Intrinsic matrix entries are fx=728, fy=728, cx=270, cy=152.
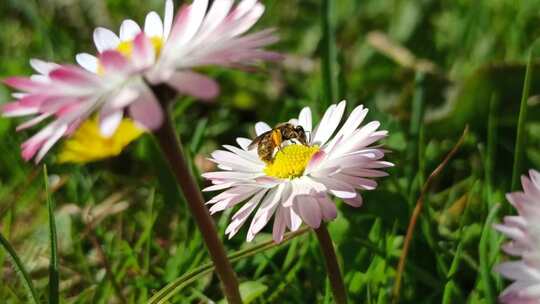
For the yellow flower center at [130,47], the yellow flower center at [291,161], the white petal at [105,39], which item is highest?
the white petal at [105,39]

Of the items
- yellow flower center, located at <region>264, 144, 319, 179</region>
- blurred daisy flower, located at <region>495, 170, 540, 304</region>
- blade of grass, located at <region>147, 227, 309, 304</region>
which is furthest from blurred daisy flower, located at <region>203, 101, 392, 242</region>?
A: blurred daisy flower, located at <region>495, 170, 540, 304</region>

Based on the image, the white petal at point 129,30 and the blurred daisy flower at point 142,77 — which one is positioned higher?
the white petal at point 129,30

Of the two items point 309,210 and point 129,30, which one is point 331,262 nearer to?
point 309,210

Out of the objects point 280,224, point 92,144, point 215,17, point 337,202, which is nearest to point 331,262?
point 280,224

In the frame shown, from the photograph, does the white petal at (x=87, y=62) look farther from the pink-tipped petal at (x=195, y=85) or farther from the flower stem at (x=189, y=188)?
the pink-tipped petal at (x=195, y=85)

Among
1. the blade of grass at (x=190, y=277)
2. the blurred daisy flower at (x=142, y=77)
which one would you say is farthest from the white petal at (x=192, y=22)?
the blade of grass at (x=190, y=277)

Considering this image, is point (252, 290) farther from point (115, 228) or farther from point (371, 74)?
point (371, 74)

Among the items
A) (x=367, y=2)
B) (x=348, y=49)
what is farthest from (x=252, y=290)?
(x=367, y=2)

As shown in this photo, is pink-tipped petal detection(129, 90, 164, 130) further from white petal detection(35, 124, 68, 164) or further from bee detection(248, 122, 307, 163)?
bee detection(248, 122, 307, 163)
